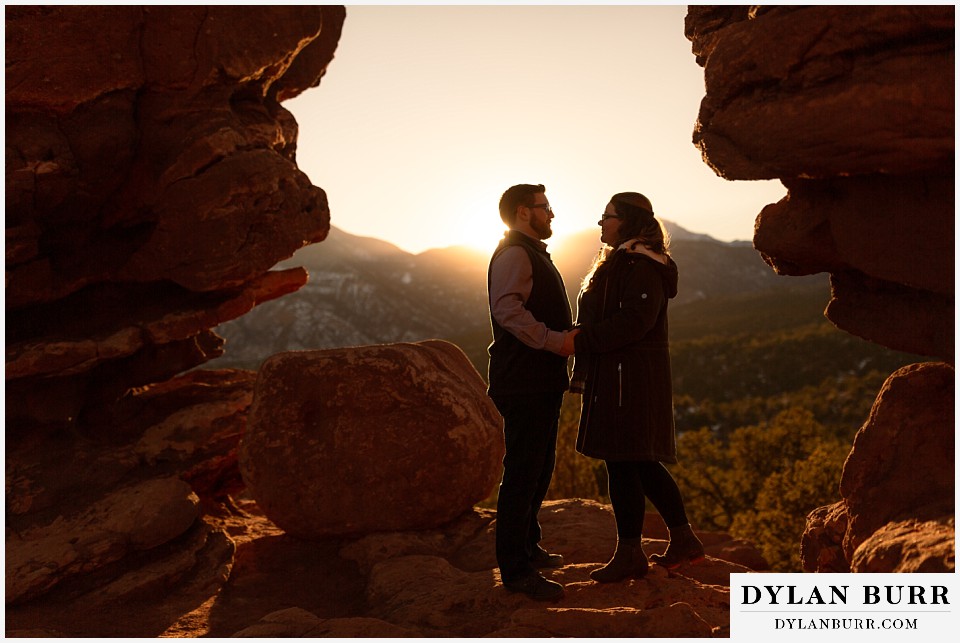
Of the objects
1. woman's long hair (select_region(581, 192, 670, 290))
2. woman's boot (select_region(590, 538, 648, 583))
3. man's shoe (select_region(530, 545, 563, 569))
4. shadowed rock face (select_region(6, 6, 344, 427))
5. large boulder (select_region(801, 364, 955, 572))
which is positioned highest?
shadowed rock face (select_region(6, 6, 344, 427))

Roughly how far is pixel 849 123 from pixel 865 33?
1.99 feet

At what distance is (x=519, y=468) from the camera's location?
5812 mm

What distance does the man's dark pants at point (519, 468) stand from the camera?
5820 millimetres

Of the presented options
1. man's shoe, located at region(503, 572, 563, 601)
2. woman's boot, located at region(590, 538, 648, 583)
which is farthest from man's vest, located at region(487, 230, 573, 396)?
man's shoe, located at region(503, 572, 563, 601)

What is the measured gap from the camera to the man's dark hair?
19.9ft

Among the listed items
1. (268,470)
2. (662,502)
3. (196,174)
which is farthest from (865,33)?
(196,174)

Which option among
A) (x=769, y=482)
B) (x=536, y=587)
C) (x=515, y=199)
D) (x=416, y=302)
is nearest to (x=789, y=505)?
(x=769, y=482)

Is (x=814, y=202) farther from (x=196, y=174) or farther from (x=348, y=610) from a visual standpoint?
(x=196, y=174)

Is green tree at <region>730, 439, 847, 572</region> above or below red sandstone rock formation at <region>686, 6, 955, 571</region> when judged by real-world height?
below

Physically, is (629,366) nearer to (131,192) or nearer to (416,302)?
(131,192)

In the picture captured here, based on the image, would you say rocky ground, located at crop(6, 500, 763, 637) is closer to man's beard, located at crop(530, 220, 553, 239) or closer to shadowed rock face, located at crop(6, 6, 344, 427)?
man's beard, located at crop(530, 220, 553, 239)

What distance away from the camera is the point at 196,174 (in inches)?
396

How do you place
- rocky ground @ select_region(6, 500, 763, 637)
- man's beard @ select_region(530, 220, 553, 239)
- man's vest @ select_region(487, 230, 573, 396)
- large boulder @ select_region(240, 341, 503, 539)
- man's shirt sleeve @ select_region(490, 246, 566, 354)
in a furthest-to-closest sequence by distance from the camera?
large boulder @ select_region(240, 341, 503, 539) < man's beard @ select_region(530, 220, 553, 239) < man's vest @ select_region(487, 230, 573, 396) < man's shirt sleeve @ select_region(490, 246, 566, 354) < rocky ground @ select_region(6, 500, 763, 637)

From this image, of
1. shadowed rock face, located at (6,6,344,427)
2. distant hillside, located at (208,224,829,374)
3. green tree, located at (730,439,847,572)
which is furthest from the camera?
distant hillside, located at (208,224,829,374)
